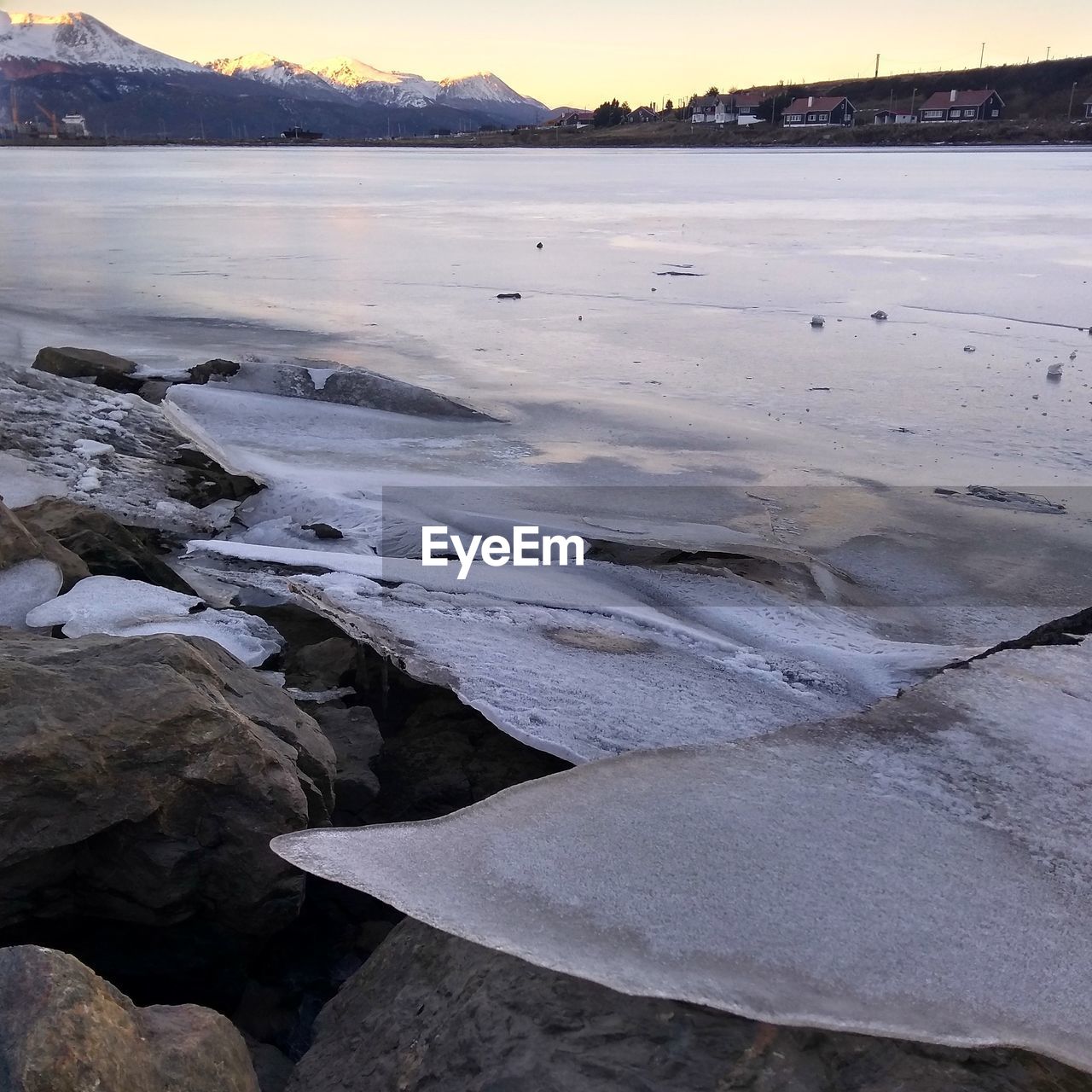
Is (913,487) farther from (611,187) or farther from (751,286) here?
(611,187)

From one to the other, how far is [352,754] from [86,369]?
506cm

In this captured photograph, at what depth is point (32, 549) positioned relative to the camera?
3.37m

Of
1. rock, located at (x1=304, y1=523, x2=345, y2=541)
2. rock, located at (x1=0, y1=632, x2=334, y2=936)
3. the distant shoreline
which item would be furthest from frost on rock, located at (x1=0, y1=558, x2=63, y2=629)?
the distant shoreline

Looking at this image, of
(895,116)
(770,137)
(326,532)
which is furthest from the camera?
(895,116)

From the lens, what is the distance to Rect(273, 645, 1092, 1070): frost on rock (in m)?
1.72

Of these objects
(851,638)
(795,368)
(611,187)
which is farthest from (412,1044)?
(611,187)

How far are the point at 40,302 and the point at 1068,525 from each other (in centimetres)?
1015

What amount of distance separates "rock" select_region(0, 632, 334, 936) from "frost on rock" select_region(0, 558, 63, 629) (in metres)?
0.93

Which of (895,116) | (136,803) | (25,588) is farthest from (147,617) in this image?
(895,116)

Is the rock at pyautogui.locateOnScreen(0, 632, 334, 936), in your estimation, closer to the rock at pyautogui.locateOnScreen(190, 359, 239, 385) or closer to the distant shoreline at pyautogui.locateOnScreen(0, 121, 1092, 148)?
the rock at pyautogui.locateOnScreen(190, 359, 239, 385)

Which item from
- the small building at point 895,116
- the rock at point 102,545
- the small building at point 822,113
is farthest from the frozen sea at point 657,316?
the small building at point 822,113

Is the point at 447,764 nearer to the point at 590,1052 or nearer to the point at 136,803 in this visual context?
the point at 136,803

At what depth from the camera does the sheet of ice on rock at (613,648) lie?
2.95 m

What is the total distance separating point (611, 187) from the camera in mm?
33844
